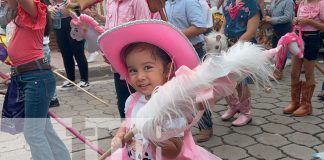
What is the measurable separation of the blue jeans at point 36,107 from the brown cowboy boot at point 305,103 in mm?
2855

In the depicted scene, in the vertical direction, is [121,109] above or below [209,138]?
above

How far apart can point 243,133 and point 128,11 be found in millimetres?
1792

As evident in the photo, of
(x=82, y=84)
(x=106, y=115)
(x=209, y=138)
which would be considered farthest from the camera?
(x=82, y=84)

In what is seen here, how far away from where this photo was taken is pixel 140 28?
1868 mm

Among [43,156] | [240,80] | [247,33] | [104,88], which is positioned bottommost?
[104,88]

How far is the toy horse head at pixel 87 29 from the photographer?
10.6 feet

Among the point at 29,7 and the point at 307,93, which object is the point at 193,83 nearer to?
the point at 29,7

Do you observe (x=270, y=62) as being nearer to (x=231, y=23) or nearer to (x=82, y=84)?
(x=231, y=23)

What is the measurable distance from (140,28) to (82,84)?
15.6 ft

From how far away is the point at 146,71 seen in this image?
1884 mm

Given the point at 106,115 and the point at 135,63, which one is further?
the point at 106,115

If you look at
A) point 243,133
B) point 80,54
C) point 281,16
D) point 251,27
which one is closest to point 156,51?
point 251,27

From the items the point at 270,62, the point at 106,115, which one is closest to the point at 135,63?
the point at 270,62

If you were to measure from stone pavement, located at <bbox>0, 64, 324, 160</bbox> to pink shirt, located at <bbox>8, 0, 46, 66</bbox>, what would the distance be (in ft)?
3.83
